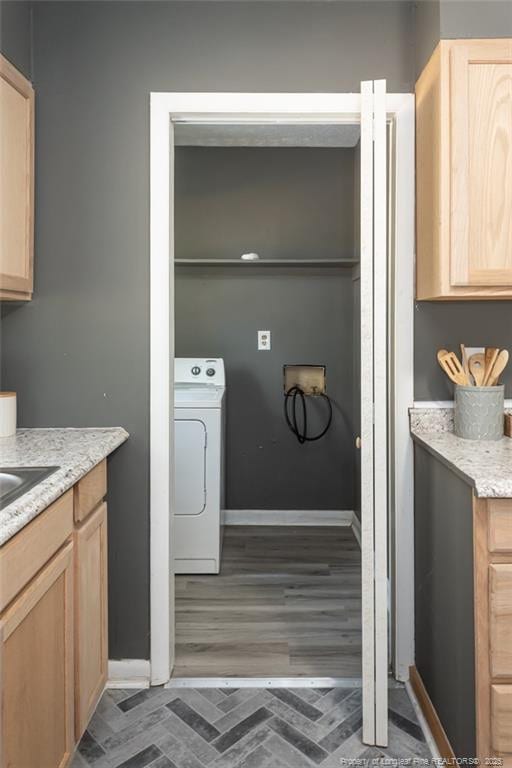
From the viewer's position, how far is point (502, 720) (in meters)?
1.32

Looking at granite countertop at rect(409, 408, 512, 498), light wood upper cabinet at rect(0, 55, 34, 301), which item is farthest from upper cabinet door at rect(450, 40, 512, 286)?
light wood upper cabinet at rect(0, 55, 34, 301)

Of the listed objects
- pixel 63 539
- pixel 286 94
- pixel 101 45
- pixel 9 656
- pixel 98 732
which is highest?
pixel 101 45

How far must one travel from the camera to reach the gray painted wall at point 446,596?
55.0 inches

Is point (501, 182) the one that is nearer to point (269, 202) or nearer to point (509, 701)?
point (509, 701)

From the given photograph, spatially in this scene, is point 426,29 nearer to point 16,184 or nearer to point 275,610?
point 16,184

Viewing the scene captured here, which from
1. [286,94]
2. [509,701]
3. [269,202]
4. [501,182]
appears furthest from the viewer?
[269,202]

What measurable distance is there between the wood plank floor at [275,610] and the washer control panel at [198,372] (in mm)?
973

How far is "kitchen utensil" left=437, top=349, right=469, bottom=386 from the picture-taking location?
188 centimetres

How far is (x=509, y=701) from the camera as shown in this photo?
1.32 meters

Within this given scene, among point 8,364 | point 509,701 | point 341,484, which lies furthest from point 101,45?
point 341,484

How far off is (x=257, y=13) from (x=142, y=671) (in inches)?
90.6

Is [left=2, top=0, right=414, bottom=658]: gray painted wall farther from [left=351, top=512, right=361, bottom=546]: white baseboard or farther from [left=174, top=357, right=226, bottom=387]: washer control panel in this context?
[left=351, top=512, right=361, bottom=546]: white baseboard

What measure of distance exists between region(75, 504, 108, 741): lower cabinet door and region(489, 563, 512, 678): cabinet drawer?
105cm

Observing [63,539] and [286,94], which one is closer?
[63,539]
